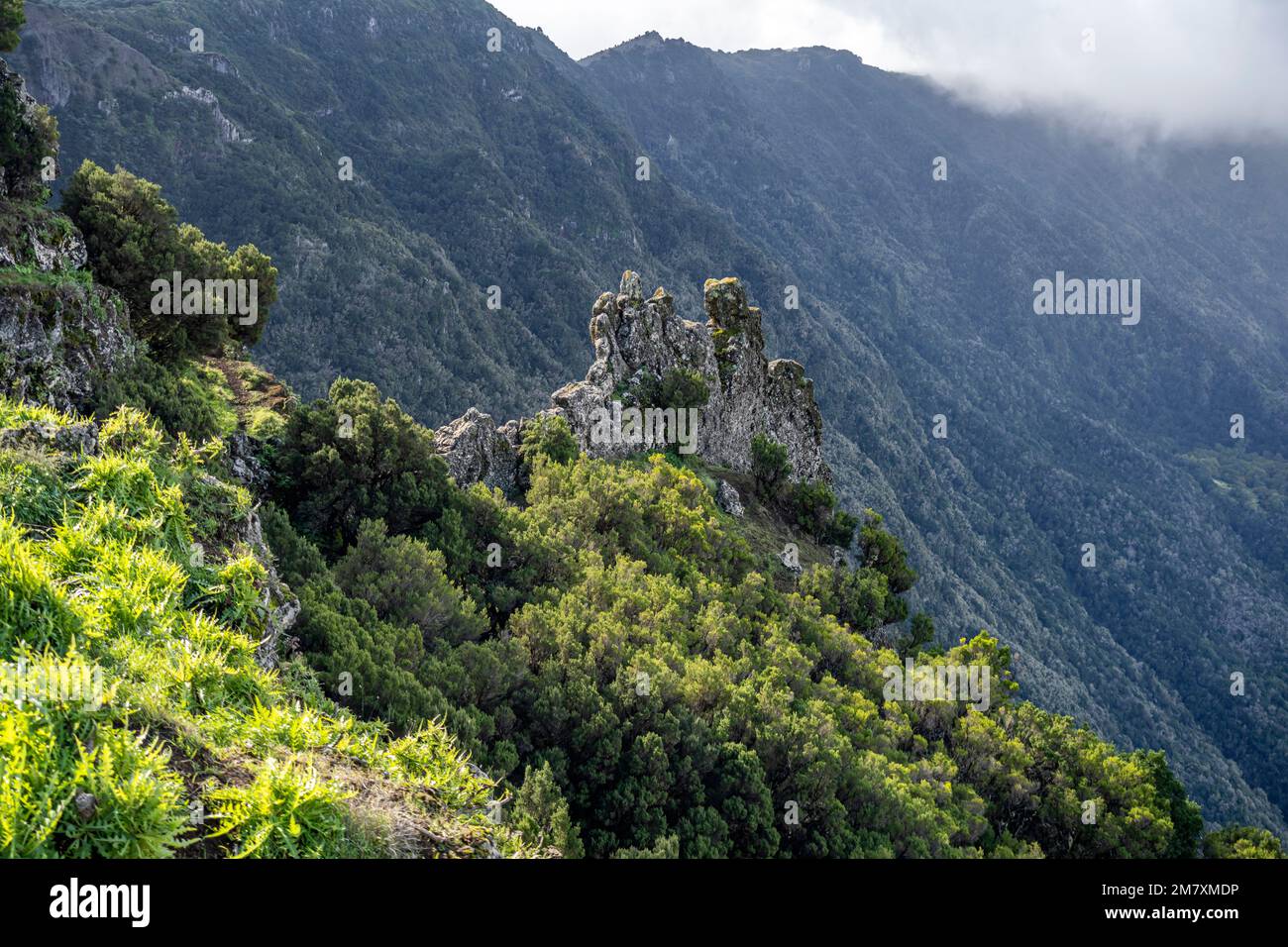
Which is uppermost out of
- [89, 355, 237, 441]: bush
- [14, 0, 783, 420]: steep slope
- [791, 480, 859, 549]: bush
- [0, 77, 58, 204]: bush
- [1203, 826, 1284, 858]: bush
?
[14, 0, 783, 420]: steep slope

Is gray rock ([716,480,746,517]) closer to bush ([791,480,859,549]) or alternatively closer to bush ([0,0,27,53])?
bush ([791,480,859,549])

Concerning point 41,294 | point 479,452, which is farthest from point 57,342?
point 479,452

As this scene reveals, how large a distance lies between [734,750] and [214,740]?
1337cm

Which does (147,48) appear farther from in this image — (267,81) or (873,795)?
(873,795)

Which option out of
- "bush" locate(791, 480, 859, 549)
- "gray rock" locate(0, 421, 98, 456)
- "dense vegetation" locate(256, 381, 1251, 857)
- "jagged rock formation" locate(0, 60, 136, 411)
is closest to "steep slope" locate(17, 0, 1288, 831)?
"bush" locate(791, 480, 859, 549)

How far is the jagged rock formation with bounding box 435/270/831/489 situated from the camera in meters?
29.9

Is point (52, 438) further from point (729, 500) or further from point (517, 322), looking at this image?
point (517, 322)

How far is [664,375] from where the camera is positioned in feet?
135

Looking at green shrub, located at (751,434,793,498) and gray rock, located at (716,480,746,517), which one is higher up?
green shrub, located at (751,434,793,498)

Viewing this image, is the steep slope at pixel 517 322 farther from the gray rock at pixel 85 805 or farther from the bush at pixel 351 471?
the gray rock at pixel 85 805

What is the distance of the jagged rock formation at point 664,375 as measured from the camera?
98.0ft

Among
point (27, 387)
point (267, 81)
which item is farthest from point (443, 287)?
point (27, 387)

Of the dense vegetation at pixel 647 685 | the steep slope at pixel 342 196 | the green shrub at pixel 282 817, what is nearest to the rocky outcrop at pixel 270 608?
the dense vegetation at pixel 647 685
